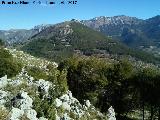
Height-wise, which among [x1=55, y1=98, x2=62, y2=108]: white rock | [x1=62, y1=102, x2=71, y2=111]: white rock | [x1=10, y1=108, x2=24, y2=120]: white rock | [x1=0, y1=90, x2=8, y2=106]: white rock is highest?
[x1=0, y1=90, x2=8, y2=106]: white rock

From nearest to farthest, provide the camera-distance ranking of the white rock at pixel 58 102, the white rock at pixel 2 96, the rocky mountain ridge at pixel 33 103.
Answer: the rocky mountain ridge at pixel 33 103, the white rock at pixel 2 96, the white rock at pixel 58 102

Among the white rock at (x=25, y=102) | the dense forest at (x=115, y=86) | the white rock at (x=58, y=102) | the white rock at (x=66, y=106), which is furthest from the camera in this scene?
the dense forest at (x=115, y=86)

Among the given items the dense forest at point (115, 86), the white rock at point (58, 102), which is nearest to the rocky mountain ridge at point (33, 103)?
the white rock at point (58, 102)

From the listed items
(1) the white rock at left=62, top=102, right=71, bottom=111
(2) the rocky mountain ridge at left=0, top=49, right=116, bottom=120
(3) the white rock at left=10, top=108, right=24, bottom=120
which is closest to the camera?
(3) the white rock at left=10, top=108, right=24, bottom=120

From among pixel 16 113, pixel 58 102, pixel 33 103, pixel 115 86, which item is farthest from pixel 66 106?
pixel 115 86

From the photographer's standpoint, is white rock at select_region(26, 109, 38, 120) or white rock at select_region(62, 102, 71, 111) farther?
white rock at select_region(62, 102, 71, 111)

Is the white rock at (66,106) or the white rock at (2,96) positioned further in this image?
the white rock at (66,106)

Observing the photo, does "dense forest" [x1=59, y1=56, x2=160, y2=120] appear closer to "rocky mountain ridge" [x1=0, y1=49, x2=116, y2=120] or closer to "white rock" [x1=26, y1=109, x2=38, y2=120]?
"rocky mountain ridge" [x1=0, y1=49, x2=116, y2=120]

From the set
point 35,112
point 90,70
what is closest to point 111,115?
point 35,112

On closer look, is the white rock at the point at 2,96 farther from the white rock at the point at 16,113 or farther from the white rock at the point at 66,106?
the white rock at the point at 66,106

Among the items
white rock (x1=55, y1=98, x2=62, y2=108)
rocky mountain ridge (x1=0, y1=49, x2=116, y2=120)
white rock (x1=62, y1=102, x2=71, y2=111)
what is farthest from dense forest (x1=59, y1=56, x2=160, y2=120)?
white rock (x1=55, y1=98, x2=62, y2=108)

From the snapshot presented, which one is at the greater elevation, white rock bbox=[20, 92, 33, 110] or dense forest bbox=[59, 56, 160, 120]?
white rock bbox=[20, 92, 33, 110]

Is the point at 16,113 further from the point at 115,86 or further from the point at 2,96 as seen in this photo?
the point at 115,86

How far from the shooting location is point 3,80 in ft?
152
